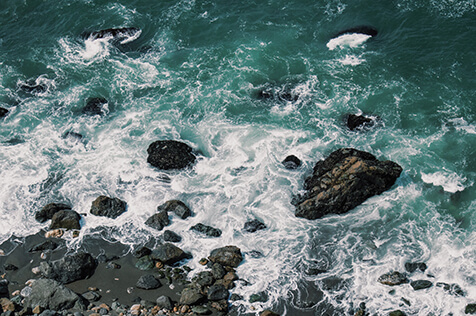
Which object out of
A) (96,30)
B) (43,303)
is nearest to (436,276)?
(43,303)

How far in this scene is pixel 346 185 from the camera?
32.6 meters

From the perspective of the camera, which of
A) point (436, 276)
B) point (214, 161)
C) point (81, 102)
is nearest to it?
point (436, 276)

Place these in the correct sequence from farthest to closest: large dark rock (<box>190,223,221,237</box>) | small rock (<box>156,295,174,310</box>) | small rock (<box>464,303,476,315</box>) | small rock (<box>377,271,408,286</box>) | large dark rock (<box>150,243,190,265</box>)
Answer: large dark rock (<box>190,223,221,237</box>) → large dark rock (<box>150,243,190,265</box>) → small rock (<box>377,271,408,286</box>) → small rock (<box>156,295,174,310</box>) → small rock (<box>464,303,476,315</box>)

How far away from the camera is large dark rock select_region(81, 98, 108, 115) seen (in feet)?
136

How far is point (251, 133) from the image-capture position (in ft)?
127

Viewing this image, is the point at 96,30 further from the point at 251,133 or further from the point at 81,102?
the point at 251,133

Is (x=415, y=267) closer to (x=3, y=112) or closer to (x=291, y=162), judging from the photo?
(x=291, y=162)

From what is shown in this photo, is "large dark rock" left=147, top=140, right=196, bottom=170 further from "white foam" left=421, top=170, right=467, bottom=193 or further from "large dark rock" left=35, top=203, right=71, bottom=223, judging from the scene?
"white foam" left=421, top=170, right=467, bottom=193

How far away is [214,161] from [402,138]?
1410 centimetres

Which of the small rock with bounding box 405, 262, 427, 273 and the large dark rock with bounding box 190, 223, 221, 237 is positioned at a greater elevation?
the large dark rock with bounding box 190, 223, 221, 237

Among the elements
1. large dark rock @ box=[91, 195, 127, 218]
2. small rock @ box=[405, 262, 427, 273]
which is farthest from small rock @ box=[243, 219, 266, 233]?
small rock @ box=[405, 262, 427, 273]

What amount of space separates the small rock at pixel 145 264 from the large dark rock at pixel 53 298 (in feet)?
12.1

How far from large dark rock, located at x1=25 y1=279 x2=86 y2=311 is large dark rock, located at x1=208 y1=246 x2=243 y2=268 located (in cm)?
772

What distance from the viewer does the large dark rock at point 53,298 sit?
26.6m
